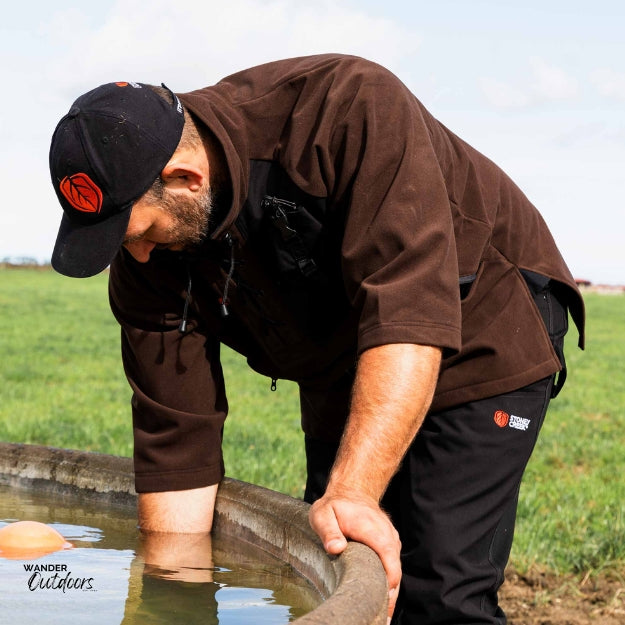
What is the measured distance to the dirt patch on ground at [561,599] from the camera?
4.06m

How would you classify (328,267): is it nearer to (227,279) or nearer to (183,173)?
(227,279)

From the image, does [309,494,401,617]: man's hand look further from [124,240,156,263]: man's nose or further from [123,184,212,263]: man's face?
[124,240,156,263]: man's nose

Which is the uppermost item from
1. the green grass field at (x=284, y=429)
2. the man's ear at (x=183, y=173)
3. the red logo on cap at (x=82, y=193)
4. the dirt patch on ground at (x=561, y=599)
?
the man's ear at (x=183, y=173)

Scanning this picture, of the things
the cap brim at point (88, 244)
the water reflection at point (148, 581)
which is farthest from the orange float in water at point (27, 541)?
the cap brim at point (88, 244)

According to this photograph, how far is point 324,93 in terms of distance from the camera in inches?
106

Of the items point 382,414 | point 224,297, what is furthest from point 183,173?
point 382,414

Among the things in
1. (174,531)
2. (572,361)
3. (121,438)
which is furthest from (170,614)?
(572,361)

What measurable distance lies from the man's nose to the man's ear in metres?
0.24

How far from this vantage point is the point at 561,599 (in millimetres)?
4238

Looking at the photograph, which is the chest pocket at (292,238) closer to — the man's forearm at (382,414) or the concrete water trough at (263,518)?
the man's forearm at (382,414)

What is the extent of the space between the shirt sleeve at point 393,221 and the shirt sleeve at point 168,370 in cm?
81

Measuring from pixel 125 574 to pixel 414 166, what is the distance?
3.96ft

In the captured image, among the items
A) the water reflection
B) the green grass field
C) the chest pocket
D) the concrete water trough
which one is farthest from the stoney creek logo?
the green grass field

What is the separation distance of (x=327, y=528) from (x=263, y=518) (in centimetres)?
53
